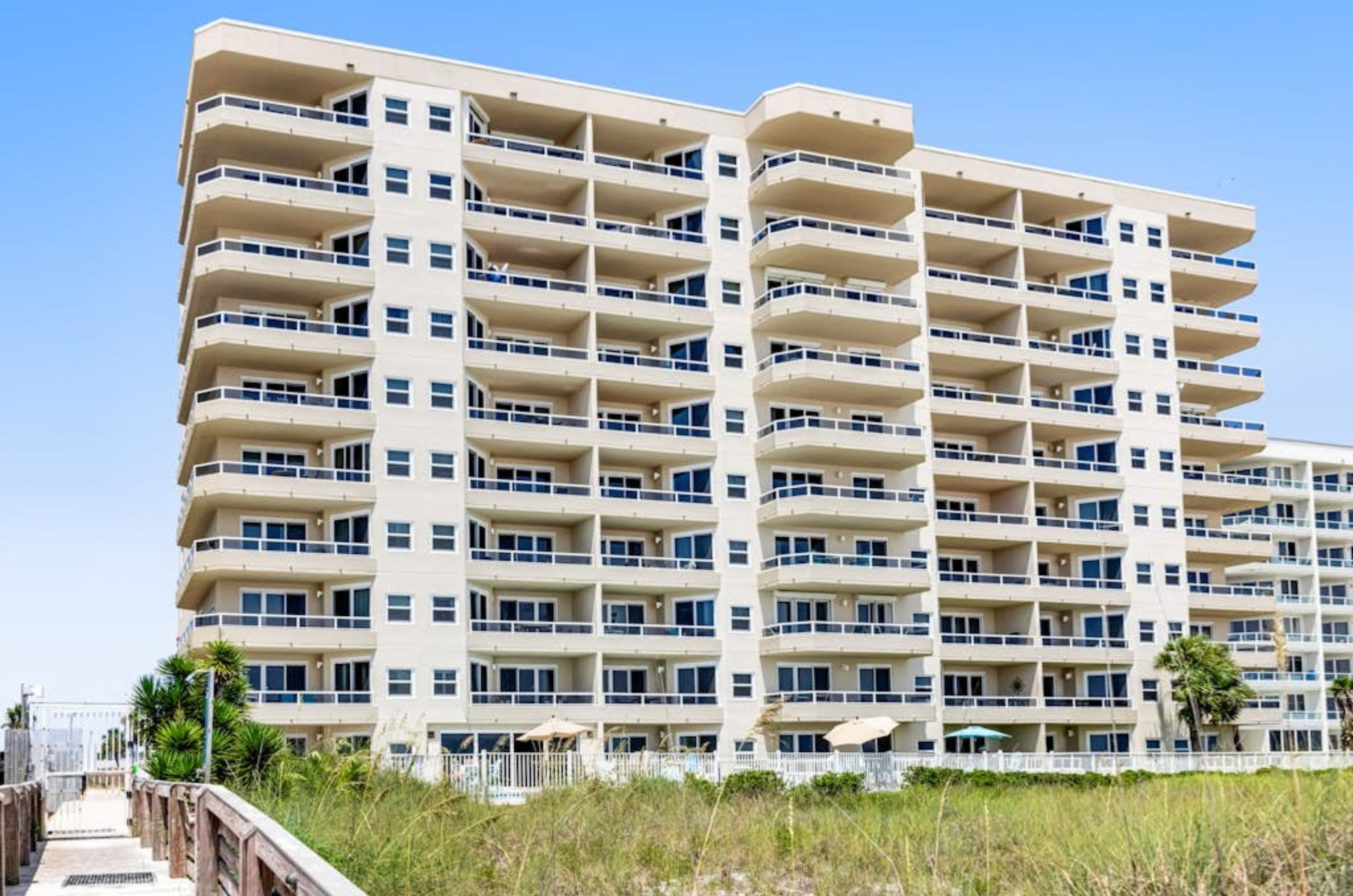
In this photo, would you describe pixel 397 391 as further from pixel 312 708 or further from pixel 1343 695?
pixel 1343 695

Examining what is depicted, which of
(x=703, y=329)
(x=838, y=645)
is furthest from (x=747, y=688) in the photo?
(x=703, y=329)

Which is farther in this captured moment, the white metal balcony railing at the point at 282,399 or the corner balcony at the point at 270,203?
the corner balcony at the point at 270,203

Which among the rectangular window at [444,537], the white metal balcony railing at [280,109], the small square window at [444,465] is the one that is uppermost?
the white metal balcony railing at [280,109]

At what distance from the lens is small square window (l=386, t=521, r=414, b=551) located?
59.0m

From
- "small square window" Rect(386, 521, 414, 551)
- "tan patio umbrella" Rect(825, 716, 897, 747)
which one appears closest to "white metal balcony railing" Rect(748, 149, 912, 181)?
"small square window" Rect(386, 521, 414, 551)

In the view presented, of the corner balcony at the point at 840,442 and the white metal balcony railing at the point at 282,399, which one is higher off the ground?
the white metal balcony railing at the point at 282,399

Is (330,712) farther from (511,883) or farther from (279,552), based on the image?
(511,883)

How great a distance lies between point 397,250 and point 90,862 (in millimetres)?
42880

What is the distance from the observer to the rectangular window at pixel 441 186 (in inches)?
2450

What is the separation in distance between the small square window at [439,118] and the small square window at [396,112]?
957 mm

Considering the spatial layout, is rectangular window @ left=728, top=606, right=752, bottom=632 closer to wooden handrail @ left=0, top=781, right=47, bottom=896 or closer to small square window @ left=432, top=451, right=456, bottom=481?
small square window @ left=432, top=451, right=456, bottom=481

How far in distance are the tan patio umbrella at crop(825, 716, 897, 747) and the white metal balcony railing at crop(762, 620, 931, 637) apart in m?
6.11

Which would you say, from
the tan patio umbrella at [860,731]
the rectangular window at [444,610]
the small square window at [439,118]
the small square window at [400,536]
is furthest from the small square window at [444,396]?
the tan patio umbrella at [860,731]

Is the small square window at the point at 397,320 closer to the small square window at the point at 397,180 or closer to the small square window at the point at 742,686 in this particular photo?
the small square window at the point at 397,180
